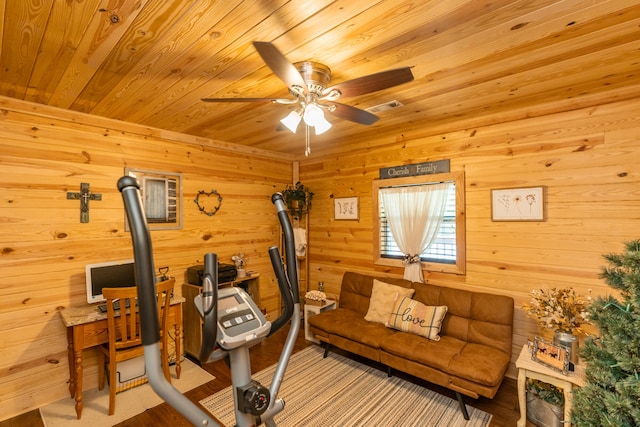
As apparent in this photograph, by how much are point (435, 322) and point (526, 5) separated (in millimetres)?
2431

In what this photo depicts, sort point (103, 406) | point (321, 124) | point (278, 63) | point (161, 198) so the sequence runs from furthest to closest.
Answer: point (161, 198), point (103, 406), point (321, 124), point (278, 63)

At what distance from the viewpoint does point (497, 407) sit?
239cm

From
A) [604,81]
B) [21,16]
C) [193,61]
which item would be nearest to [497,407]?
[604,81]

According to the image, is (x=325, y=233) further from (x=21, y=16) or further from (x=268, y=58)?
(x=21, y=16)

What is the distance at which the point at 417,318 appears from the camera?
2.87 meters

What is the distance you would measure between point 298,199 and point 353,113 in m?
2.36

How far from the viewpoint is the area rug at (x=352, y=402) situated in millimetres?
2264

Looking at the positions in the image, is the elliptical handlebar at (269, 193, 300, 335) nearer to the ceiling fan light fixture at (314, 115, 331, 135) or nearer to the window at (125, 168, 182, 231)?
the ceiling fan light fixture at (314, 115, 331, 135)

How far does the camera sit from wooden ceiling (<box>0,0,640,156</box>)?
136 centimetres

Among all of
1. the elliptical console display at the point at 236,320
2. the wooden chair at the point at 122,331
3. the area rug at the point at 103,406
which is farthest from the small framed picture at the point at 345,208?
the elliptical console display at the point at 236,320

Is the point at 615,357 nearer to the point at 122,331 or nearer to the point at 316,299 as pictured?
the point at 316,299

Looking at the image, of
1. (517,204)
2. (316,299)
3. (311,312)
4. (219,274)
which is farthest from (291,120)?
(311,312)

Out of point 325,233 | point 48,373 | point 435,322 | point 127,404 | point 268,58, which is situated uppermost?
point 268,58

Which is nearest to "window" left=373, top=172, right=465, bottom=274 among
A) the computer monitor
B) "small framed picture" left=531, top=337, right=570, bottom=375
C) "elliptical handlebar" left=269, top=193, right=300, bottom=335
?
"small framed picture" left=531, top=337, right=570, bottom=375
